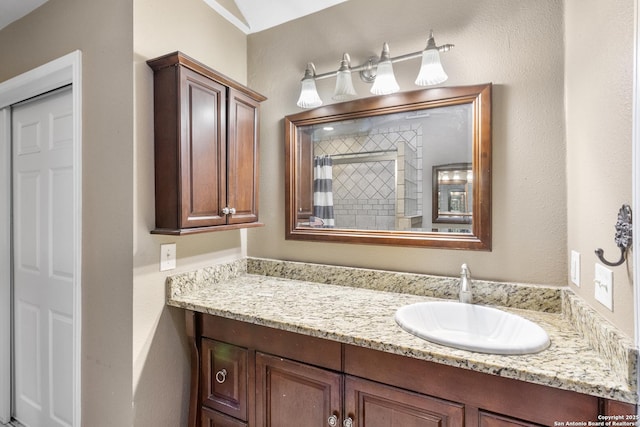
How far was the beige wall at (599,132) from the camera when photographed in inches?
31.9

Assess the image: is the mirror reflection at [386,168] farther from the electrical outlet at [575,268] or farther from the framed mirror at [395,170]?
the electrical outlet at [575,268]

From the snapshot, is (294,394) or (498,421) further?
(294,394)

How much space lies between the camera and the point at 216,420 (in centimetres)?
137

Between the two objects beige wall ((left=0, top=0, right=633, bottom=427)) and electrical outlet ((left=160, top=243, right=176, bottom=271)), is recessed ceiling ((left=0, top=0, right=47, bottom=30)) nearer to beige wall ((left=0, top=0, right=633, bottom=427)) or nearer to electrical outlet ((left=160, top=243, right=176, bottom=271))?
beige wall ((left=0, top=0, right=633, bottom=427))

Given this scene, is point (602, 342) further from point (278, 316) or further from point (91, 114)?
point (91, 114)

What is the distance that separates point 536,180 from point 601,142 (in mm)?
361

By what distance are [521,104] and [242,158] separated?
1.36 meters

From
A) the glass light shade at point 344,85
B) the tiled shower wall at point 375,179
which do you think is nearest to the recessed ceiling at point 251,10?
the glass light shade at point 344,85

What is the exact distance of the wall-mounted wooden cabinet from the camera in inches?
51.1

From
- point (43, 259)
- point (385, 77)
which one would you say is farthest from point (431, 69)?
point (43, 259)

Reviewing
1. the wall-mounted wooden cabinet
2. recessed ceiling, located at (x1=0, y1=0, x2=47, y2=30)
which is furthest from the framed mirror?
recessed ceiling, located at (x1=0, y1=0, x2=47, y2=30)

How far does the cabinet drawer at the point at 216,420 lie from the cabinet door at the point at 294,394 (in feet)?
0.43

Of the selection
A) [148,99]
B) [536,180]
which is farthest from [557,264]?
[148,99]

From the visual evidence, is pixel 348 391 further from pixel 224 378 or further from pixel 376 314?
pixel 224 378
